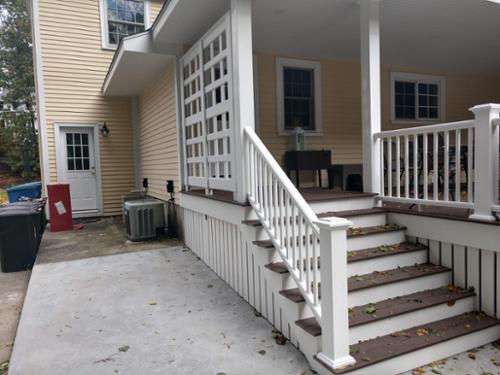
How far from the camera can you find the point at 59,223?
24.8 ft

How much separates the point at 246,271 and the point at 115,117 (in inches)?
261

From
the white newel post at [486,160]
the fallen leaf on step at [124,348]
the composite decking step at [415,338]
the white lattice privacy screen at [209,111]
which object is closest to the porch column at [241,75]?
the white lattice privacy screen at [209,111]

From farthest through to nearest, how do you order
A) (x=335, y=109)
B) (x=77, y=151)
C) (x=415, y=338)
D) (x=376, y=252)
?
(x=77, y=151)
(x=335, y=109)
(x=376, y=252)
(x=415, y=338)

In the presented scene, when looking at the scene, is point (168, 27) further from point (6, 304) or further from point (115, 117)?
point (115, 117)

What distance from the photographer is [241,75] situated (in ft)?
12.0

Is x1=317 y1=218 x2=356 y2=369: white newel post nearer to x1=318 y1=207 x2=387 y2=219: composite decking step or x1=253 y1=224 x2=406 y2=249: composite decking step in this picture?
x1=253 y1=224 x2=406 y2=249: composite decking step

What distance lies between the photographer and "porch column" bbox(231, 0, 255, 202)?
361 centimetres

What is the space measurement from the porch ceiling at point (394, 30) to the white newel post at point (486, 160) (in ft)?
7.08

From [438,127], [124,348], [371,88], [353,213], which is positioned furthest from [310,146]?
[124,348]

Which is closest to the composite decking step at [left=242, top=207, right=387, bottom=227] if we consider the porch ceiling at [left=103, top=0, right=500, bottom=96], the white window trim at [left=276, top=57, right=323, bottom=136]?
the porch ceiling at [left=103, top=0, right=500, bottom=96]

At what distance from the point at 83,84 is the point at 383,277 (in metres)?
8.05

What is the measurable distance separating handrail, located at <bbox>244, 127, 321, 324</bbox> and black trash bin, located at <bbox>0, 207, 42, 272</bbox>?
3820 millimetres

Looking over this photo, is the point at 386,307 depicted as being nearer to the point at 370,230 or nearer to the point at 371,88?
the point at 370,230

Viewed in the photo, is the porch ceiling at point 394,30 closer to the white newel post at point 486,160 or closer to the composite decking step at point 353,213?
the white newel post at point 486,160
